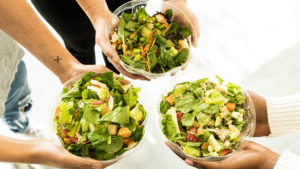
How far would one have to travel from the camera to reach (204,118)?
99 cm

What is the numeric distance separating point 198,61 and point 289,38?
84cm

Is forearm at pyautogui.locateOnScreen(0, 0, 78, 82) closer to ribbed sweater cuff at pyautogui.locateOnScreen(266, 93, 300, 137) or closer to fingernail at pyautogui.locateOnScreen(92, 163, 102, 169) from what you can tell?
fingernail at pyautogui.locateOnScreen(92, 163, 102, 169)

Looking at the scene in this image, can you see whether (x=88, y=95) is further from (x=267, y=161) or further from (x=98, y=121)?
(x=267, y=161)

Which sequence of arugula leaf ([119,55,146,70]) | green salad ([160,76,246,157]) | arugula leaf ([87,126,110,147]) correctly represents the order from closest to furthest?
arugula leaf ([87,126,110,147])
green salad ([160,76,246,157])
arugula leaf ([119,55,146,70])

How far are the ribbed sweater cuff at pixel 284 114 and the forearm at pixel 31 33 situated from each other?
1.02 meters

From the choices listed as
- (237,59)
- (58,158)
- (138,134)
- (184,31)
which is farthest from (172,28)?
(237,59)

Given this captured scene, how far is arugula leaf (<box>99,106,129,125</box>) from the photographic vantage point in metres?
0.86

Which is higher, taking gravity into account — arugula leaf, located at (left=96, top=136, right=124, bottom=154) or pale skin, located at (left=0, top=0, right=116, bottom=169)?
pale skin, located at (left=0, top=0, right=116, bottom=169)

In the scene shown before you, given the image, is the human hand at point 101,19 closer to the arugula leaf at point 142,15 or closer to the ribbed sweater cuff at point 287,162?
the arugula leaf at point 142,15

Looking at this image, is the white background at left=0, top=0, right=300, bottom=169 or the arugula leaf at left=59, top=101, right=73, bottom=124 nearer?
the arugula leaf at left=59, top=101, right=73, bottom=124

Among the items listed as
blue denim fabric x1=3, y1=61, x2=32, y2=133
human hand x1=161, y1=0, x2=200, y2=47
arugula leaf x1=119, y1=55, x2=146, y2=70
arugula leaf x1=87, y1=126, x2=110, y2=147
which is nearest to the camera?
arugula leaf x1=87, y1=126, x2=110, y2=147

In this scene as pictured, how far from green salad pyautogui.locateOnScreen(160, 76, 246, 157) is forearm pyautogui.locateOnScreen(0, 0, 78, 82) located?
56 cm

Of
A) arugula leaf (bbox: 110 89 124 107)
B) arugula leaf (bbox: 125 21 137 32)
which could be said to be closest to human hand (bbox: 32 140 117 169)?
arugula leaf (bbox: 110 89 124 107)

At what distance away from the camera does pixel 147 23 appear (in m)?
1.12
